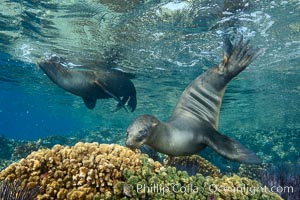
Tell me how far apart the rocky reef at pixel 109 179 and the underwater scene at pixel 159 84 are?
0.02m

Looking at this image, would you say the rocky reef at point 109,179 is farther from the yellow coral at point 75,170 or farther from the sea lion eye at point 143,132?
the sea lion eye at point 143,132

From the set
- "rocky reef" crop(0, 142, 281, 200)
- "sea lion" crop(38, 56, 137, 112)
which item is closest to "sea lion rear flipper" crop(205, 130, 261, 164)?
"rocky reef" crop(0, 142, 281, 200)

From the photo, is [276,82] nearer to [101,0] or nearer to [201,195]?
[101,0]

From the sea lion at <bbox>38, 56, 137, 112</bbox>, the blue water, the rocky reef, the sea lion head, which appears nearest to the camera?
the rocky reef

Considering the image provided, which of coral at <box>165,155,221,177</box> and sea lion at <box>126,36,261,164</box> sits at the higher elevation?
sea lion at <box>126,36,261,164</box>

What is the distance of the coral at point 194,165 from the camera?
280 inches

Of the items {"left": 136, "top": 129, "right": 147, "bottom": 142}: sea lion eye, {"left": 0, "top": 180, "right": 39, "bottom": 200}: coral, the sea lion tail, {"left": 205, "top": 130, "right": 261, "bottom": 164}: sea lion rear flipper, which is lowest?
{"left": 0, "top": 180, "right": 39, "bottom": 200}: coral

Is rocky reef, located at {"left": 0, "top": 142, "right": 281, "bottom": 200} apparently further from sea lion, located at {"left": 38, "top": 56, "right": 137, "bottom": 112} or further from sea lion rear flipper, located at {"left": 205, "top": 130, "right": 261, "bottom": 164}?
sea lion, located at {"left": 38, "top": 56, "right": 137, "bottom": 112}

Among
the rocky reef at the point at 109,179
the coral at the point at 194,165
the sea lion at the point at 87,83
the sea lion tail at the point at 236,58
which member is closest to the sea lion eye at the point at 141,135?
the rocky reef at the point at 109,179

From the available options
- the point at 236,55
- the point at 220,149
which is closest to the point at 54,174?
the point at 220,149

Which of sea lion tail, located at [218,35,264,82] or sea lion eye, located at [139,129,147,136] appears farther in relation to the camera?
sea lion tail, located at [218,35,264,82]

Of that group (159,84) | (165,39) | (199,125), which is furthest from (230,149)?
(159,84)

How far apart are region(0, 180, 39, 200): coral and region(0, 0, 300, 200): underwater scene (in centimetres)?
1

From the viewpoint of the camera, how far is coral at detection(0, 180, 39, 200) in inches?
138
